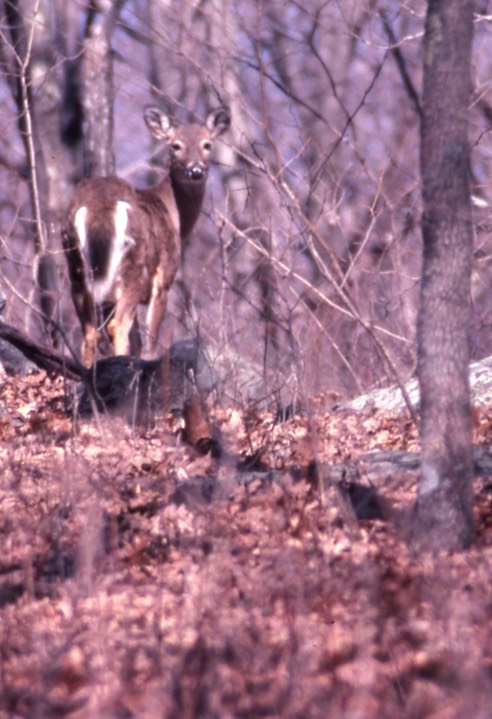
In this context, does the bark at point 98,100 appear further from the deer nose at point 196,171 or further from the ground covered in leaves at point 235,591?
the ground covered in leaves at point 235,591

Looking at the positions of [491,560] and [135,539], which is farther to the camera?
[135,539]

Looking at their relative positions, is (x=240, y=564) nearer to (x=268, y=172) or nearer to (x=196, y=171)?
(x=268, y=172)

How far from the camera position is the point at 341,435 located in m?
8.36

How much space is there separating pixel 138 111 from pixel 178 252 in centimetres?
1461

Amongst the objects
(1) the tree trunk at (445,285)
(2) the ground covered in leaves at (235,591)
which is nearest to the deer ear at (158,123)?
(2) the ground covered in leaves at (235,591)

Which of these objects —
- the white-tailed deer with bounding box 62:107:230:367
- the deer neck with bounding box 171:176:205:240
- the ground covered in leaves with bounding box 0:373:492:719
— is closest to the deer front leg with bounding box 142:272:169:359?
the white-tailed deer with bounding box 62:107:230:367

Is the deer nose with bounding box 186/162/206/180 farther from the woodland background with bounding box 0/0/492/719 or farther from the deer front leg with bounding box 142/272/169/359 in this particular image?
the woodland background with bounding box 0/0/492/719

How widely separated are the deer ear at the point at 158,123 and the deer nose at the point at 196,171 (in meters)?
0.67

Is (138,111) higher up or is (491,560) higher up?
(138,111)

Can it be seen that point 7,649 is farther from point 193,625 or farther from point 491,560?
point 491,560

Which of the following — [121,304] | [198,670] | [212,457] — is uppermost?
[121,304]

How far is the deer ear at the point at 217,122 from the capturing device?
13.8 m

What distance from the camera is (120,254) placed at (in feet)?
39.4

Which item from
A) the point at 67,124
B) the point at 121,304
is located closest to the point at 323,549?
the point at 121,304
